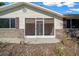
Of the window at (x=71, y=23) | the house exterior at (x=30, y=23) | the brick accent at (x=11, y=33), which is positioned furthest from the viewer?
the window at (x=71, y=23)

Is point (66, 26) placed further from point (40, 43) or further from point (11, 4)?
point (11, 4)

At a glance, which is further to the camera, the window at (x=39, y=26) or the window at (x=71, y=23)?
the window at (x=71, y=23)

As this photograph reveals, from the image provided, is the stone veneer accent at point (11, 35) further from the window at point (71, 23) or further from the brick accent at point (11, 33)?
the window at point (71, 23)

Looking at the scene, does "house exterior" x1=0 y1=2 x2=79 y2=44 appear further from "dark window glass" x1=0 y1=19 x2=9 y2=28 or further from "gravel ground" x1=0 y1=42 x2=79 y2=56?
"gravel ground" x1=0 y1=42 x2=79 y2=56

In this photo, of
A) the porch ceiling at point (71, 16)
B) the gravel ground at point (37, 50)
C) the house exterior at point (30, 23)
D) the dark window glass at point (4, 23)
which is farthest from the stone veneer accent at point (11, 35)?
the porch ceiling at point (71, 16)

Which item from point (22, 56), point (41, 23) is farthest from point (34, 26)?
point (22, 56)

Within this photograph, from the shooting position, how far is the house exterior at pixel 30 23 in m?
17.4

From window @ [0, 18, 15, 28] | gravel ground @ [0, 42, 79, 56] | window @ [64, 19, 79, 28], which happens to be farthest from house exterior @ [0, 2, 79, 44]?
gravel ground @ [0, 42, 79, 56]

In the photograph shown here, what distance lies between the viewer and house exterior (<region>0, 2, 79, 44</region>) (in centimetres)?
1736

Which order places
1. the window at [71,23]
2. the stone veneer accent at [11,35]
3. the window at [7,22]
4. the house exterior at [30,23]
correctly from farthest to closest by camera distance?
the window at [71,23] < the window at [7,22] < the house exterior at [30,23] < the stone veneer accent at [11,35]

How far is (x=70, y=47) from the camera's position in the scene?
1644 cm

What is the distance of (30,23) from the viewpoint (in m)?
18.0

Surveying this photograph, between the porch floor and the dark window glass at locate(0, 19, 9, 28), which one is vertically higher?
the dark window glass at locate(0, 19, 9, 28)

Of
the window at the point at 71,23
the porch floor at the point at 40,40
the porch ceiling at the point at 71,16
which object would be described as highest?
the porch ceiling at the point at 71,16
